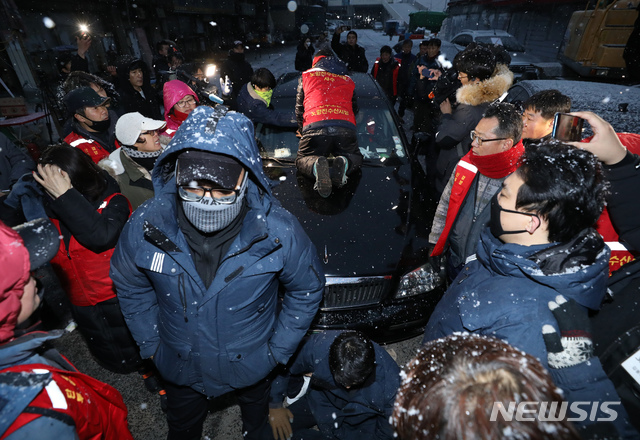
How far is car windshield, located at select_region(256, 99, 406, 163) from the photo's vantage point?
151 inches

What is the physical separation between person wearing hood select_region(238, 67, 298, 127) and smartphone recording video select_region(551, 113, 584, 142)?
2810 millimetres

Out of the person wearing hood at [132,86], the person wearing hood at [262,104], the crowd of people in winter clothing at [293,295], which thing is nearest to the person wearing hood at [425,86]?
the person wearing hood at [262,104]

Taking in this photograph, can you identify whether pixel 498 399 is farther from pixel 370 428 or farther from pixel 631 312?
pixel 370 428

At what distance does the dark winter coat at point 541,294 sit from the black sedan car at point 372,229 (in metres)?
1.18

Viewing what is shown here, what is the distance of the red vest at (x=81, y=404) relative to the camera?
992 mm

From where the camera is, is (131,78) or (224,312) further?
(131,78)

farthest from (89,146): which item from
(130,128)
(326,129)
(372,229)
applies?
(372,229)

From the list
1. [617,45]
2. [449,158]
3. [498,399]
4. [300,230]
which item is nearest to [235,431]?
[300,230]

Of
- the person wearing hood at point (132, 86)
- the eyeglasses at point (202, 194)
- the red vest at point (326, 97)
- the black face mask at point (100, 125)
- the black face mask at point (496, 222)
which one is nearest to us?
the black face mask at point (496, 222)

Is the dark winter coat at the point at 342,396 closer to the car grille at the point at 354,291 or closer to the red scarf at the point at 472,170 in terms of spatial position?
the car grille at the point at 354,291

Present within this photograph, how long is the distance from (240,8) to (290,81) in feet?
97.7

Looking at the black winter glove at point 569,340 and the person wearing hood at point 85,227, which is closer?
the black winter glove at point 569,340

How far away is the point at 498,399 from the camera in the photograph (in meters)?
0.77

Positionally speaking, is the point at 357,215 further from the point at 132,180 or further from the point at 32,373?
the point at 32,373
